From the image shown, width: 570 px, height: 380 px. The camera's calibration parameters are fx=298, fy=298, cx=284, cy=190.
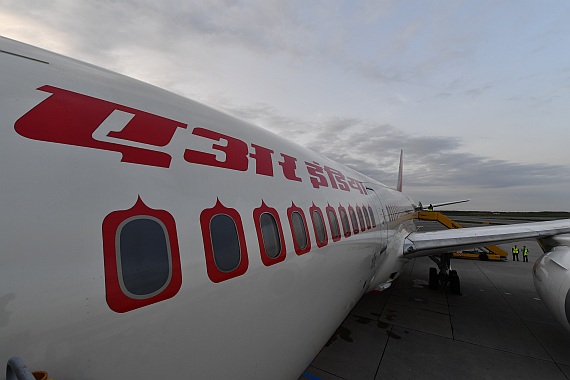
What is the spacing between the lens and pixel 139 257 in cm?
171

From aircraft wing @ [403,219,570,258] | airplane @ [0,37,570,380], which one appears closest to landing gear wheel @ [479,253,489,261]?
aircraft wing @ [403,219,570,258]

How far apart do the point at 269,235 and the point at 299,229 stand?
60cm

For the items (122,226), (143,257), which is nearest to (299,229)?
(143,257)

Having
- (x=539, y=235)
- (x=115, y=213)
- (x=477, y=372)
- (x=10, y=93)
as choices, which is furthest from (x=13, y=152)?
(x=539, y=235)

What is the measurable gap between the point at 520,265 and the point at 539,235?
1105cm

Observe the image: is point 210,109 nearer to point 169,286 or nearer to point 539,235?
point 169,286

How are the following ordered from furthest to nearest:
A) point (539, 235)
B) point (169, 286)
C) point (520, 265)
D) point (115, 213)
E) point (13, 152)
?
Answer: point (520, 265) → point (539, 235) → point (169, 286) → point (115, 213) → point (13, 152)

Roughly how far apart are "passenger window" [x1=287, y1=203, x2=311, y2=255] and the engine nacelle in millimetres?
5684

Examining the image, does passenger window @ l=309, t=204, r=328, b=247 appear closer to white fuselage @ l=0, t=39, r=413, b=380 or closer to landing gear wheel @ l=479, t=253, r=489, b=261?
white fuselage @ l=0, t=39, r=413, b=380

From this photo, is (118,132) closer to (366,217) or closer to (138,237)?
(138,237)

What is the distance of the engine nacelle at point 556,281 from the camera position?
18.5 ft

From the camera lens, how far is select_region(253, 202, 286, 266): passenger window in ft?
8.67

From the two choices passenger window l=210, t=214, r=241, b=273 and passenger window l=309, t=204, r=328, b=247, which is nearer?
passenger window l=210, t=214, r=241, b=273

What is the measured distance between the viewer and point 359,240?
17.3 feet
